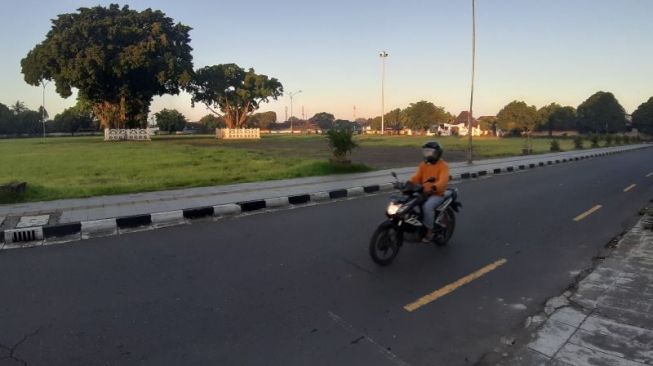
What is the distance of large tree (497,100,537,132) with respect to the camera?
3346 inches

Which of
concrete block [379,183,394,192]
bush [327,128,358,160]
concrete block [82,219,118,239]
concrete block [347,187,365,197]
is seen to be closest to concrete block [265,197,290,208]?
concrete block [347,187,365,197]

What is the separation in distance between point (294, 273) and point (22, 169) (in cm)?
1498

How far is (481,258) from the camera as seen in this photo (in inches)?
228

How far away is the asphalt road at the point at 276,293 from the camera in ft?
11.0

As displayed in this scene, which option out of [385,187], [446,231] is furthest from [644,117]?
[446,231]

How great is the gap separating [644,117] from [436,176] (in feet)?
328

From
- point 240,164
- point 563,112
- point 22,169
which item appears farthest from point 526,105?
point 22,169

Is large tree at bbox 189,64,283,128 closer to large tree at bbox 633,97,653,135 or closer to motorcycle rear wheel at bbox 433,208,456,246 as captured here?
motorcycle rear wheel at bbox 433,208,456,246

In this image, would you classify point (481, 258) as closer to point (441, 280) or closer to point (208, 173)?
point (441, 280)

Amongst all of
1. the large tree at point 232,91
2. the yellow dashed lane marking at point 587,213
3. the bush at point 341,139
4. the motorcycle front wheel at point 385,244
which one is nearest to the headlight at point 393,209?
the motorcycle front wheel at point 385,244

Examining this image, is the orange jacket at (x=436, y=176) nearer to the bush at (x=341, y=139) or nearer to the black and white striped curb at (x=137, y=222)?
the black and white striped curb at (x=137, y=222)

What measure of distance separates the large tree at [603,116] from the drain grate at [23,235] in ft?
324

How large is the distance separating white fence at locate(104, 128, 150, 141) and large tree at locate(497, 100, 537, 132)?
6917 centimetres

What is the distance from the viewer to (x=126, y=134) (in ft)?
148
